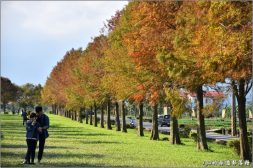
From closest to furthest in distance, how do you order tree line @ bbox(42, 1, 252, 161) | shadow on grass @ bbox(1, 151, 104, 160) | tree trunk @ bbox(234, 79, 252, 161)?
tree line @ bbox(42, 1, 252, 161) < shadow on grass @ bbox(1, 151, 104, 160) < tree trunk @ bbox(234, 79, 252, 161)

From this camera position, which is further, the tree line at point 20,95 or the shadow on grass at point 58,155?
the tree line at point 20,95

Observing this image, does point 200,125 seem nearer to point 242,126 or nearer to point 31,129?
point 242,126

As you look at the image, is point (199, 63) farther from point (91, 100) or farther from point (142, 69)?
point (91, 100)

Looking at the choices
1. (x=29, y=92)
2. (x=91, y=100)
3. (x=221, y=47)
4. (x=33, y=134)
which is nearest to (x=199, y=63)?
(x=221, y=47)

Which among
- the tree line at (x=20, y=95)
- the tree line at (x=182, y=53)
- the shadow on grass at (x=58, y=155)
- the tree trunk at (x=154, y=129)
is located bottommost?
the shadow on grass at (x=58, y=155)

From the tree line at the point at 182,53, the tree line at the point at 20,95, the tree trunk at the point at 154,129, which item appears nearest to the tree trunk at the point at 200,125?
the tree line at the point at 182,53

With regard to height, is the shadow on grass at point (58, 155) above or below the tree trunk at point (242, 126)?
below

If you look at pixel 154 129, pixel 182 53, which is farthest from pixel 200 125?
pixel 154 129

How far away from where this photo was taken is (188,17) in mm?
20641

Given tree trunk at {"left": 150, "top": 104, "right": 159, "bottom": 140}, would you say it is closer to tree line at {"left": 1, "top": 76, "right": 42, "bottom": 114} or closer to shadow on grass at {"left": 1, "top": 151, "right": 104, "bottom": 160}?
shadow on grass at {"left": 1, "top": 151, "right": 104, "bottom": 160}

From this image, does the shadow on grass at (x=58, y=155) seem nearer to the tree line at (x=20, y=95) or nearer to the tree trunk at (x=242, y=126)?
the tree trunk at (x=242, y=126)

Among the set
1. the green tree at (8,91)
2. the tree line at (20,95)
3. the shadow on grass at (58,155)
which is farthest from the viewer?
the tree line at (20,95)

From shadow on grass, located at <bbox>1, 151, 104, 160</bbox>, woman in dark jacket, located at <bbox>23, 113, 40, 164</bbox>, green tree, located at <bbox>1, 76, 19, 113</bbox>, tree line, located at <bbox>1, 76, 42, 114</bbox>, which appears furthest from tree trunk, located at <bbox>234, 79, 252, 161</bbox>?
green tree, located at <bbox>1, 76, 19, 113</bbox>

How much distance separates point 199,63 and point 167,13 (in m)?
7.66
